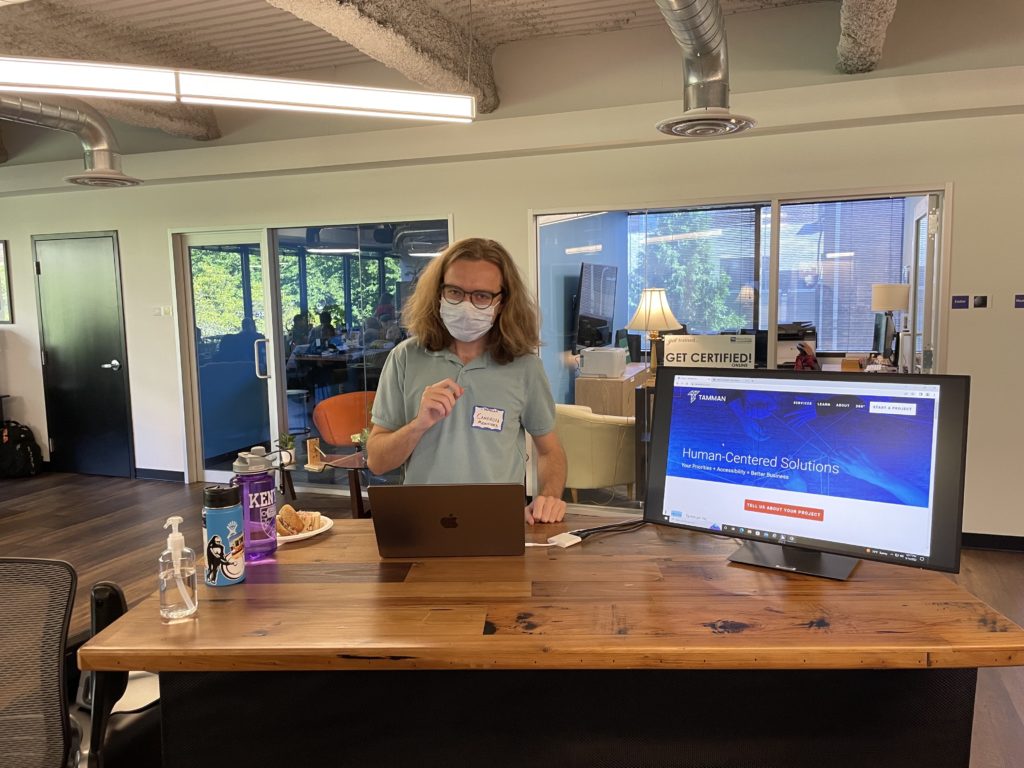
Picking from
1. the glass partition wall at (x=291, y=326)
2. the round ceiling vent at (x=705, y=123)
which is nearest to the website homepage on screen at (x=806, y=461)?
the round ceiling vent at (x=705, y=123)

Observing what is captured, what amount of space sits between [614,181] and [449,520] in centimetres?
386

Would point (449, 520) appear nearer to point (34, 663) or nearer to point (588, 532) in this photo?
point (588, 532)

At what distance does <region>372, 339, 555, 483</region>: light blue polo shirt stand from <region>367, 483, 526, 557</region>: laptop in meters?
0.45

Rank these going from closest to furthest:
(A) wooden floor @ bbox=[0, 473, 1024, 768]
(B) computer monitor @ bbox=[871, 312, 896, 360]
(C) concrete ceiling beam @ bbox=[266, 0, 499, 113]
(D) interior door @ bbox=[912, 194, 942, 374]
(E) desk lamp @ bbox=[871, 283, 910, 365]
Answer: (A) wooden floor @ bbox=[0, 473, 1024, 768] < (C) concrete ceiling beam @ bbox=[266, 0, 499, 113] < (D) interior door @ bbox=[912, 194, 942, 374] < (E) desk lamp @ bbox=[871, 283, 910, 365] < (B) computer monitor @ bbox=[871, 312, 896, 360]

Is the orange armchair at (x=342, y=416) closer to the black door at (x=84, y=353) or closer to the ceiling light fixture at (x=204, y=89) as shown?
the black door at (x=84, y=353)

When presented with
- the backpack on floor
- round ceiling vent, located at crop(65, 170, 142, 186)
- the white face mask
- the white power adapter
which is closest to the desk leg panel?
the white power adapter

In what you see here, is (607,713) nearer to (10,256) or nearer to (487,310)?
(487,310)

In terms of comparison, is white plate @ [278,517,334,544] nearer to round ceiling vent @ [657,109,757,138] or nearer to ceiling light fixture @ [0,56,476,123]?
ceiling light fixture @ [0,56,476,123]

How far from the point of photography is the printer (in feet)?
16.6

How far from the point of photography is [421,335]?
2145mm

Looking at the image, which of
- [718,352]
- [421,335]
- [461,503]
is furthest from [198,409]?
[461,503]

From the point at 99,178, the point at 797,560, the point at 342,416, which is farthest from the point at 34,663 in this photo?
the point at 342,416

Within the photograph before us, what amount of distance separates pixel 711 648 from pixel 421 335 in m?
1.29

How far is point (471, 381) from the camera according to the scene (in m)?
2.10
